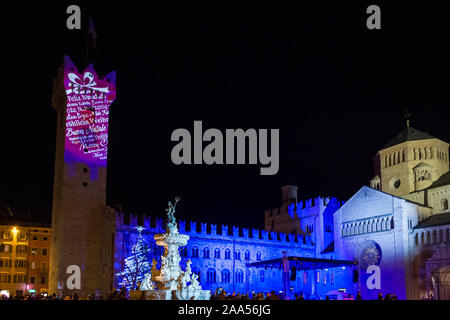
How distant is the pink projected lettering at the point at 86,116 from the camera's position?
57.9 meters

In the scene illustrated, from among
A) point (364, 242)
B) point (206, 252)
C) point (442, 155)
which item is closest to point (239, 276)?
point (206, 252)

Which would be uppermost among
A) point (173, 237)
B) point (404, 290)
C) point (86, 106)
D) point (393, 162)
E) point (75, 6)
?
point (75, 6)

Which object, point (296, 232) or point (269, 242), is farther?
point (296, 232)

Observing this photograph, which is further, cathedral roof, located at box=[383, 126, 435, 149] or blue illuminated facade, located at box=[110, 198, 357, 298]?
cathedral roof, located at box=[383, 126, 435, 149]

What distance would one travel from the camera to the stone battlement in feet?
188

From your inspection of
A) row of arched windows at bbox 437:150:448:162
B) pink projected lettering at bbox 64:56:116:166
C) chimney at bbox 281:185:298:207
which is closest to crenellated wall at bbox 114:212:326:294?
pink projected lettering at bbox 64:56:116:166

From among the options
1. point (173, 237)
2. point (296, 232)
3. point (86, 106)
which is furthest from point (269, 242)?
point (173, 237)

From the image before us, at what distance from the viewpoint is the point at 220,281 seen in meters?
62.7

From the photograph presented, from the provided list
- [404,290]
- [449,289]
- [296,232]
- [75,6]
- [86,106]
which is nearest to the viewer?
[75,6]

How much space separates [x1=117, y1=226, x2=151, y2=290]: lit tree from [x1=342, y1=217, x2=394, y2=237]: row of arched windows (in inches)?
971

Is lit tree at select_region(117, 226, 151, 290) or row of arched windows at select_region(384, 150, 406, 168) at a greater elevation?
row of arched windows at select_region(384, 150, 406, 168)

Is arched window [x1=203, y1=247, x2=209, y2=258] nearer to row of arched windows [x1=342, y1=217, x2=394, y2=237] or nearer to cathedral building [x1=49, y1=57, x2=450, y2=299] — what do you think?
cathedral building [x1=49, y1=57, x2=450, y2=299]
